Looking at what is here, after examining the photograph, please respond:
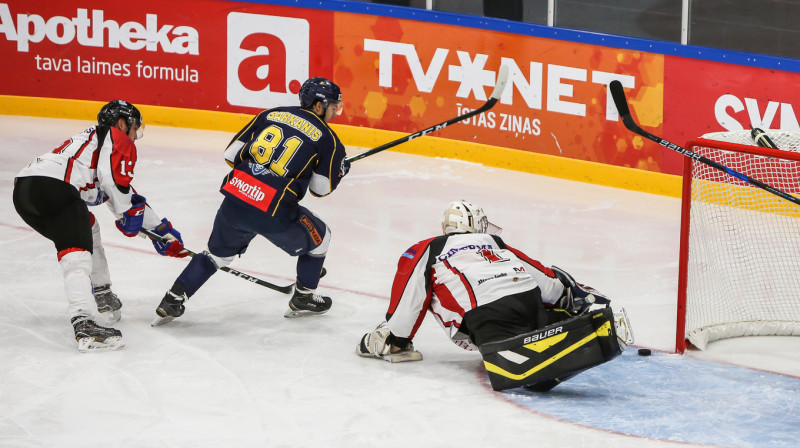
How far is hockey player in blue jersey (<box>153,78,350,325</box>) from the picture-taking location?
5.77m

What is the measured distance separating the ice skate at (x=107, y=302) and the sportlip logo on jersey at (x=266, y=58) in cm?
427

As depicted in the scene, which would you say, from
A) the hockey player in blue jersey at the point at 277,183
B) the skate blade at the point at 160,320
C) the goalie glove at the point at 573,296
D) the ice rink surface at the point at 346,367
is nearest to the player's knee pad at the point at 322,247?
the hockey player in blue jersey at the point at 277,183

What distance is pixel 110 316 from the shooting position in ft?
19.6

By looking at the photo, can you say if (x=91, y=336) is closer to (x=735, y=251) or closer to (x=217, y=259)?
(x=217, y=259)

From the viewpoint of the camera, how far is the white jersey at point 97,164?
18.3ft

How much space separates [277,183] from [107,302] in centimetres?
102

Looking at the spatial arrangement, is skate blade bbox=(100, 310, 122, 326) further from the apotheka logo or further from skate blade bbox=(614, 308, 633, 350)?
the apotheka logo

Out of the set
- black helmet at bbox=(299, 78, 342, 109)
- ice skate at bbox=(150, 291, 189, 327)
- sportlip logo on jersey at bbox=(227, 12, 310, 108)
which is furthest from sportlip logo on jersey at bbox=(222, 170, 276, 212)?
sportlip logo on jersey at bbox=(227, 12, 310, 108)

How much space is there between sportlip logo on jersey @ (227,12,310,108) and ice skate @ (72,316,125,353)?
15.6 ft

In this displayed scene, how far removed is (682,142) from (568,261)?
1772 mm

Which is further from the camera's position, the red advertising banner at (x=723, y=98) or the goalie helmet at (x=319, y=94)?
the red advertising banner at (x=723, y=98)

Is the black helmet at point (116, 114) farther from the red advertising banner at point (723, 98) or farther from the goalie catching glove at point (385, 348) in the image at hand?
the red advertising banner at point (723, 98)

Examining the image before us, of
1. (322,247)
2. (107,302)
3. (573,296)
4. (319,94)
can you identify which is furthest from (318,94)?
(573,296)

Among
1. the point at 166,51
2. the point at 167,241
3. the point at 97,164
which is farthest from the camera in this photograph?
the point at 166,51
